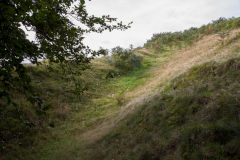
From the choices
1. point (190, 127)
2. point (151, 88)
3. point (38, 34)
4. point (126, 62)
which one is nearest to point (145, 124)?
point (190, 127)


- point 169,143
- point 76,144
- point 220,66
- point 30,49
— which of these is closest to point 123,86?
point 76,144

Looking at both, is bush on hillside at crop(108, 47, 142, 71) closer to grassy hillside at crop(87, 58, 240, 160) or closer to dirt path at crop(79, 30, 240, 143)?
dirt path at crop(79, 30, 240, 143)

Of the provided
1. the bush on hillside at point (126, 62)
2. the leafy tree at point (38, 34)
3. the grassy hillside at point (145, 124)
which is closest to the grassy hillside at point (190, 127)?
the grassy hillside at point (145, 124)

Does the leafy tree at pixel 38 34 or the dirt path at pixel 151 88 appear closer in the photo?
the leafy tree at pixel 38 34

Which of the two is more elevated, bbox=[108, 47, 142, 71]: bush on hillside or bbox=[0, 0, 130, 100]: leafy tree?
bbox=[108, 47, 142, 71]: bush on hillside

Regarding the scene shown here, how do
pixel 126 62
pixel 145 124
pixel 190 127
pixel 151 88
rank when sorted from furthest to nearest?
1. pixel 126 62
2. pixel 151 88
3. pixel 145 124
4. pixel 190 127

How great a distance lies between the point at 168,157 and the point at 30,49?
4.20 meters

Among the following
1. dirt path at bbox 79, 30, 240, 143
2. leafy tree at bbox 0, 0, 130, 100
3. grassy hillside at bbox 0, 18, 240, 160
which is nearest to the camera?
leafy tree at bbox 0, 0, 130, 100

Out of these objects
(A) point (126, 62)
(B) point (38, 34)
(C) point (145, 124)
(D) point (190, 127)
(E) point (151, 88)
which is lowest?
(C) point (145, 124)

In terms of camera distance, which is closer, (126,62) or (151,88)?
(151,88)

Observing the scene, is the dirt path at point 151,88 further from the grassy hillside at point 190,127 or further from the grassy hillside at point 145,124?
the grassy hillside at point 190,127

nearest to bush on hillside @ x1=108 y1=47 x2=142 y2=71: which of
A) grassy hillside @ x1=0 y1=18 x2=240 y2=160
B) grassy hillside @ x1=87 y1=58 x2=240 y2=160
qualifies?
grassy hillside @ x1=0 y1=18 x2=240 y2=160

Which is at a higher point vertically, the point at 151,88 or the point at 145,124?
the point at 151,88

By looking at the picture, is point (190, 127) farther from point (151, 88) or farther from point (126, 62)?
point (126, 62)
